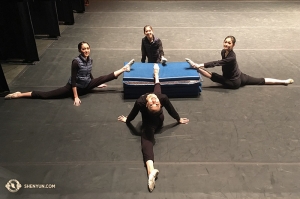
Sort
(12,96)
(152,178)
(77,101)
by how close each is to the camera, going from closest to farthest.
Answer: (152,178) → (77,101) → (12,96)

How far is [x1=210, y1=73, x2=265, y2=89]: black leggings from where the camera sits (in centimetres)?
412

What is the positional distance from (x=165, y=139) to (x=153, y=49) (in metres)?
1.79

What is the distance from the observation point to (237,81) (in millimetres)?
4113

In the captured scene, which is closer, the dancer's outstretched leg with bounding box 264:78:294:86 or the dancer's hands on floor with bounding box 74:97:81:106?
the dancer's hands on floor with bounding box 74:97:81:106

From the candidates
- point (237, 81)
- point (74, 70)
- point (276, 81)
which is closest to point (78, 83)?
point (74, 70)

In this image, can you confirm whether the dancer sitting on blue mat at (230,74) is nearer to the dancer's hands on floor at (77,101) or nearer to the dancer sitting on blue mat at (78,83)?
the dancer sitting on blue mat at (78,83)

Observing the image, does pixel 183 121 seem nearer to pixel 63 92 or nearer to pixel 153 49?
pixel 153 49

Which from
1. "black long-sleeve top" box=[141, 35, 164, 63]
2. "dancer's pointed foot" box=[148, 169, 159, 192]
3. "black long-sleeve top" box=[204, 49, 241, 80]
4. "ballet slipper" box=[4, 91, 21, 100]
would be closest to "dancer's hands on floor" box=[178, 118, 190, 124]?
"dancer's pointed foot" box=[148, 169, 159, 192]

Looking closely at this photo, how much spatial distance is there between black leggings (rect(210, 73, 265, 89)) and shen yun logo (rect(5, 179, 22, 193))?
2.97 metres

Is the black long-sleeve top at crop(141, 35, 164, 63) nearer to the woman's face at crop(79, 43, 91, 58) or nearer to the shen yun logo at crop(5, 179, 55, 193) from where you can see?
the woman's face at crop(79, 43, 91, 58)

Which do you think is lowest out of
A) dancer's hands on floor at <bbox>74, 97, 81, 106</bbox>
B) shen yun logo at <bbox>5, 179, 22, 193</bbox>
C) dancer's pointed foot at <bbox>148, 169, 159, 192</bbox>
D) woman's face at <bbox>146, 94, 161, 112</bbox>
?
shen yun logo at <bbox>5, 179, 22, 193</bbox>

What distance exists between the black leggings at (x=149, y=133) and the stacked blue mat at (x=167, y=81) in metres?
0.76

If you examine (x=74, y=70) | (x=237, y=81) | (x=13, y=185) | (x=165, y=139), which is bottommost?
(x=13, y=185)

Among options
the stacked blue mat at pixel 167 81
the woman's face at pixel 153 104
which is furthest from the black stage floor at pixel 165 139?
the woman's face at pixel 153 104
